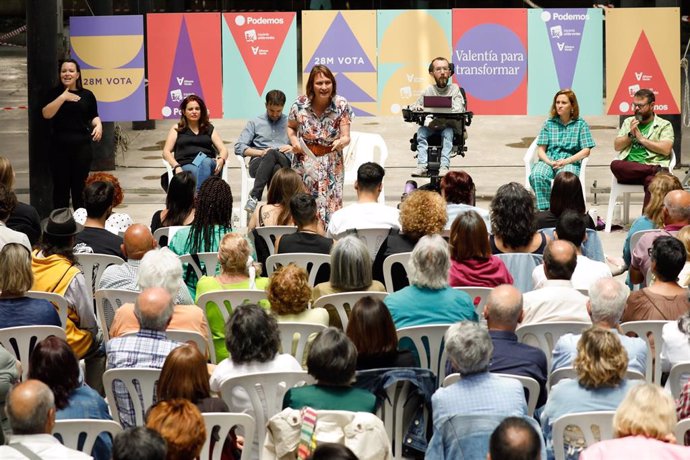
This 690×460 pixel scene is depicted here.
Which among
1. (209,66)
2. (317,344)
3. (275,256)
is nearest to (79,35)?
(209,66)

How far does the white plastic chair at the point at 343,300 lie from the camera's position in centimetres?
610

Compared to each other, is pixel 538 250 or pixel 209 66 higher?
pixel 209 66

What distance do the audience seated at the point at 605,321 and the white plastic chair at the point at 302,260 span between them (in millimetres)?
1826

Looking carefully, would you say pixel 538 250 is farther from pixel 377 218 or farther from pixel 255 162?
pixel 255 162

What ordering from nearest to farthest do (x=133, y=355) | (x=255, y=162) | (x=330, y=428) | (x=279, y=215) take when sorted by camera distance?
(x=330, y=428) < (x=133, y=355) < (x=279, y=215) < (x=255, y=162)

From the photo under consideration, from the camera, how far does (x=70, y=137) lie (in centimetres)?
1068

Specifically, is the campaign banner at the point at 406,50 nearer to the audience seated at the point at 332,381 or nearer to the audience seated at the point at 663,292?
the audience seated at the point at 663,292

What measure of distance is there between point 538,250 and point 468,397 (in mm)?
2587

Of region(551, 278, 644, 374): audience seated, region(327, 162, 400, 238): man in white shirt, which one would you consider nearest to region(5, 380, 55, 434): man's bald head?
region(551, 278, 644, 374): audience seated

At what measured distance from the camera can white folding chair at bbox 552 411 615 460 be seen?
4.65 meters

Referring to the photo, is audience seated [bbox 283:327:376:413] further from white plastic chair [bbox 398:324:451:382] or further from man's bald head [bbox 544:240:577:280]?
man's bald head [bbox 544:240:577:280]

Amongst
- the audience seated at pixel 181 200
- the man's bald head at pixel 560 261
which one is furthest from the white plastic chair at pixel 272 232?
the man's bald head at pixel 560 261

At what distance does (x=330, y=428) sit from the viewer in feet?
15.3

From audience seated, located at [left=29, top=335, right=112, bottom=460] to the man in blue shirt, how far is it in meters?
5.67
